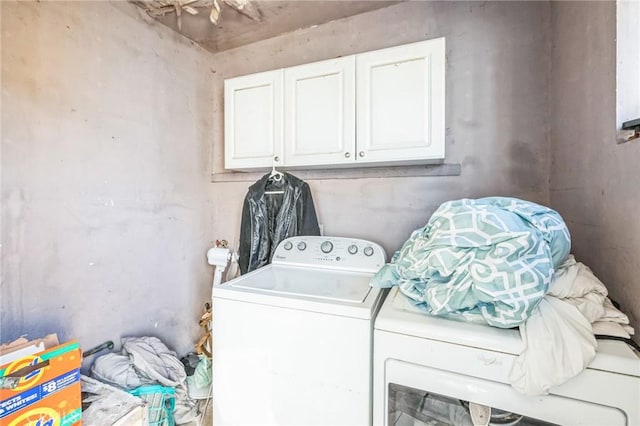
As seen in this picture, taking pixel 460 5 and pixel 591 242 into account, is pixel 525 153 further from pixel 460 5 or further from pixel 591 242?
pixel 460 5

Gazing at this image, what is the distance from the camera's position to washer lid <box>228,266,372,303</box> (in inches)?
45.1

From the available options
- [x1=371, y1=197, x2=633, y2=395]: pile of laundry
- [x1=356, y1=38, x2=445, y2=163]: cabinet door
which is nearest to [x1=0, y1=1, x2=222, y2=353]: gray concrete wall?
[x1=356, y1=38, x2=445, y2=163]: cabinet door

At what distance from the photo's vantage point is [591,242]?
110 cm

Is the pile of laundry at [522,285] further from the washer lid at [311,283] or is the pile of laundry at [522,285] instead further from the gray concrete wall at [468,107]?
the gray concrete wall at [468,107]

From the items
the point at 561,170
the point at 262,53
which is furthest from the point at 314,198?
the point at 561,170

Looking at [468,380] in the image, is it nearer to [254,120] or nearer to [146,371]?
[146,371]

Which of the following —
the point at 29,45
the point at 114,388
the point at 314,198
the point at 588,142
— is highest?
the point at 29,45

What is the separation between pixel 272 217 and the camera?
6.09 feet

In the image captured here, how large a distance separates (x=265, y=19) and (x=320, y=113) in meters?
0.82

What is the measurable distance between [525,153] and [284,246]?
1472mm

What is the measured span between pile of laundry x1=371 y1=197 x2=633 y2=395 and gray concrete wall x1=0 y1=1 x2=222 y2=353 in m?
1.65

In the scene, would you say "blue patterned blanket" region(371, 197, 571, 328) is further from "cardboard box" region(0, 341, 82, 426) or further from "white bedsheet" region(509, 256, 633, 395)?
"cardboard box" region(0, 341, 82, 426)

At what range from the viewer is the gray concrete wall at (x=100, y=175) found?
4.11 feet

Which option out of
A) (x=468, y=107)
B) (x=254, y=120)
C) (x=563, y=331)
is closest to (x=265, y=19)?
(x=254, y=120)
